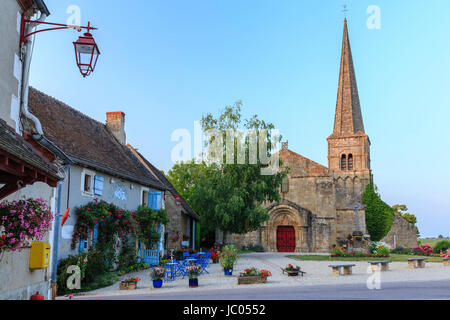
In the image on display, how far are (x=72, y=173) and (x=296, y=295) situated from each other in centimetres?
847

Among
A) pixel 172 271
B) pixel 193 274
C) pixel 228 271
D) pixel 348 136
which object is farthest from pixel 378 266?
pixel 348 136

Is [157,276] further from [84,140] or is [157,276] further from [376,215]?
[376,215]

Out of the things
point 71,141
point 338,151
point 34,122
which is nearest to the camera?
point 34,122

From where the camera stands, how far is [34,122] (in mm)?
8609

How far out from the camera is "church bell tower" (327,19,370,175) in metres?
37.4

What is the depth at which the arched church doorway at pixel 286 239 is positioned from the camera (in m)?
35.1

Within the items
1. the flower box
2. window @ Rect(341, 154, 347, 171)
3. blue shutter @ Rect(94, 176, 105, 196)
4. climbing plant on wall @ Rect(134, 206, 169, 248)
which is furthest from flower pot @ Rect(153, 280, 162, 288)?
window @ Rect(341, 154, 347, 171)

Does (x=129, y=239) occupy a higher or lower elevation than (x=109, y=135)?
lower

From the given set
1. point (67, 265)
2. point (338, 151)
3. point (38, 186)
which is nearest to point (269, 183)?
point (338, 151)

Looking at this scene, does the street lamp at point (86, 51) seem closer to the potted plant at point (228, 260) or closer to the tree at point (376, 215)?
the potted plant at point (228, 260)

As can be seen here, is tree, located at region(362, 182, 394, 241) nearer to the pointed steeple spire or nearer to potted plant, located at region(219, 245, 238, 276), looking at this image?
the pointed steeple spire

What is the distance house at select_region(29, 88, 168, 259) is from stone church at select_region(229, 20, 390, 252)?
1627 centimetres
